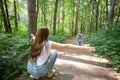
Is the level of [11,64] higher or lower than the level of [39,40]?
lower

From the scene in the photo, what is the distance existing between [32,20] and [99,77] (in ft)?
13.3

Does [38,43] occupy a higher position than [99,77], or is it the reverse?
[38,43]

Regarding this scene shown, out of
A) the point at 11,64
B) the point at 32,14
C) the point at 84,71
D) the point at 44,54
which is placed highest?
the point at 32,14

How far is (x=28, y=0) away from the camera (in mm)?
7023

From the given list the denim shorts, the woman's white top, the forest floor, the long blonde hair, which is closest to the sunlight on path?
the forest floor

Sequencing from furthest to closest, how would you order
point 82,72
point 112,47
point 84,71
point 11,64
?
point 112,47, point 84,71, point 82,72, point 11,64

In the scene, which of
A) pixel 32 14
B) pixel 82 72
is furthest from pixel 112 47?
pixel 32 14

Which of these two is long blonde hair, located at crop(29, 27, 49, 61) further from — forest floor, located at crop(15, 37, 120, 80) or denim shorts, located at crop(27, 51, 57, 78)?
forest floor, located at crop(15, 37, 120, 80)

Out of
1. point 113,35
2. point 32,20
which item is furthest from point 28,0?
point 113,35

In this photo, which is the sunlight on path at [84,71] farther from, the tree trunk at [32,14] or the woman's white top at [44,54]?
the tree trunk at [32,14]

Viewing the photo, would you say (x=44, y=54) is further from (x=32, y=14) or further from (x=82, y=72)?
(x=32, y=14)

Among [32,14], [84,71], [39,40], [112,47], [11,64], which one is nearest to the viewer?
[39,40]

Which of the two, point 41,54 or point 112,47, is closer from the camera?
point 41,54

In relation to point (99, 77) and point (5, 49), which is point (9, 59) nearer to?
point (5, 49)
